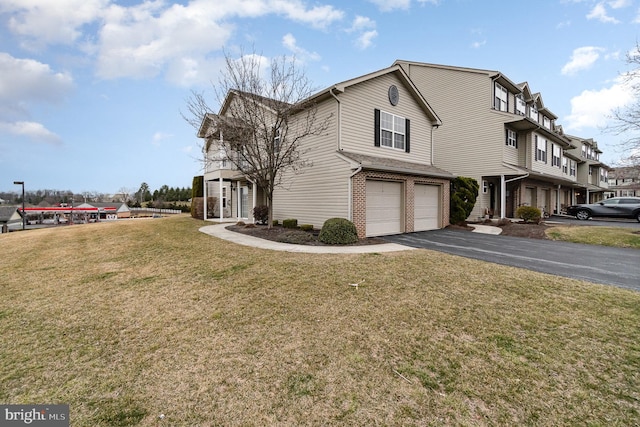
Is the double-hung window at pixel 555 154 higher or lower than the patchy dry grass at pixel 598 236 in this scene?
higher

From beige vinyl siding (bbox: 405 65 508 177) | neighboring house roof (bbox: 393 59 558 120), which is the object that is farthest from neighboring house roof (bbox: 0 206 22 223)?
beige vinyl siding (bbox: 405 65 508 177)

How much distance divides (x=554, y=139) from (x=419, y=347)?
27478mm

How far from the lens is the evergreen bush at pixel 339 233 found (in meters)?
9.91

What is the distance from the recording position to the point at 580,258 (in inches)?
332

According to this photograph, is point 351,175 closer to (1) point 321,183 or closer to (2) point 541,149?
(1) point 321,183

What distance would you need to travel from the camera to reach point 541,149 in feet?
69.7

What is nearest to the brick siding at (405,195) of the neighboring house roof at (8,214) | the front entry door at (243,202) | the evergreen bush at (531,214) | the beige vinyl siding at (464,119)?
the beige vinyl siding at (464,119)

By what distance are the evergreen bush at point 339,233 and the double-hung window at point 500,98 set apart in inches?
609

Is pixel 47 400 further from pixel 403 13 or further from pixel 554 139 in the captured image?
pixel 554 139

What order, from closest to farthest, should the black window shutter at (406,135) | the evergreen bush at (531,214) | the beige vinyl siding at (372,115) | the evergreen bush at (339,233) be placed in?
the evergreen bush at (339,233), the beige vinyl siding at (372,115), the black window shutter at (406,135), the evergreen bush at (531,214)

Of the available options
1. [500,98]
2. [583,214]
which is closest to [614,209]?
[583,214]

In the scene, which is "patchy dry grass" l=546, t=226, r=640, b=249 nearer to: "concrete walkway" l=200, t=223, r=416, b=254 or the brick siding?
the brick siding

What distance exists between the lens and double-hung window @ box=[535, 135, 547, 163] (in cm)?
2055

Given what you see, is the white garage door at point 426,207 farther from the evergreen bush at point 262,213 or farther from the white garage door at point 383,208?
the evergreen bush at point 262,213
